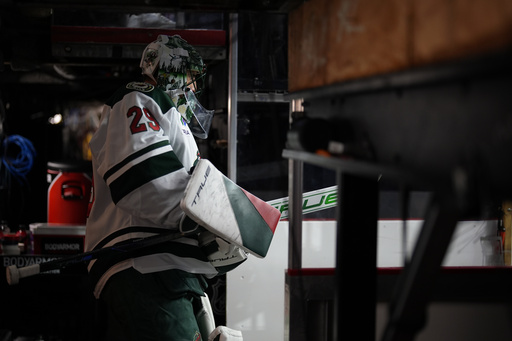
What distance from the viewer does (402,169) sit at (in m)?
1.35

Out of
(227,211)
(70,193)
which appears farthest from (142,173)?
(70,193)

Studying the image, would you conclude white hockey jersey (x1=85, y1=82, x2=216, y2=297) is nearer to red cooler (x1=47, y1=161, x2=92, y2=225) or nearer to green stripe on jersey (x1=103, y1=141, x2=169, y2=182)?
green stripe on jersey (x1=103, y1=141, x2=169, y2=182)

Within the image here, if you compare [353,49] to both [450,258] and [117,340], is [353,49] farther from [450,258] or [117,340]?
[450,258]

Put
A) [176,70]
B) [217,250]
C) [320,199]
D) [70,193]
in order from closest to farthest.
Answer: [217,250] < [176,70] < [320,199] < [70,193]

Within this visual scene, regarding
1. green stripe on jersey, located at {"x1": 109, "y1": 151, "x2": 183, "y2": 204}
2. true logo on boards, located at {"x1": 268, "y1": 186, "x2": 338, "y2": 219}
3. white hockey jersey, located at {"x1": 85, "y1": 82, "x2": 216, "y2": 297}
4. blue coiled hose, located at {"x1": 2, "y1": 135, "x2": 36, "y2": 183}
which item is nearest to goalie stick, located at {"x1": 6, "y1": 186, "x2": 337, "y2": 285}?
white hockey jersey, located at {"x1": 85, "y1": 82, "x2": 216, "y2": 297}

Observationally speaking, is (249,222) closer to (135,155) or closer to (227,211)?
(227,211)

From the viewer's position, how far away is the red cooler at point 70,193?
5.34 metres

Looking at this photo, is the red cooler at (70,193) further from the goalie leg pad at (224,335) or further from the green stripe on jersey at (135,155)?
the green stripe on jersey at (135,155)

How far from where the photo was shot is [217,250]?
3.20 metres

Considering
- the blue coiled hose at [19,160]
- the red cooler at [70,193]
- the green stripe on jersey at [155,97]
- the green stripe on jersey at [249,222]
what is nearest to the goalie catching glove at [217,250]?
the green stripe on jersey at [249,222]

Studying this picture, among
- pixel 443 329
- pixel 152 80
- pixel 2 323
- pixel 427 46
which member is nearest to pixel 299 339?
pixel 443 329

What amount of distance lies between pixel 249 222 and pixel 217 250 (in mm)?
361

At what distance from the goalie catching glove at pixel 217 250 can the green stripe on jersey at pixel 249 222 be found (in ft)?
0.86

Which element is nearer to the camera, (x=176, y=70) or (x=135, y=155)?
(x=135, y=155)
